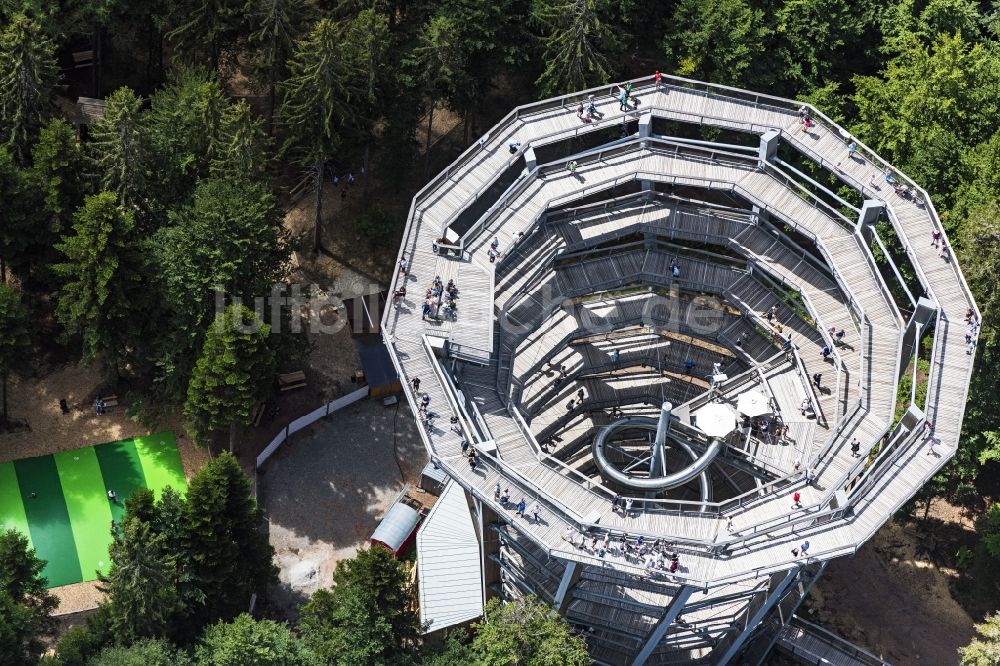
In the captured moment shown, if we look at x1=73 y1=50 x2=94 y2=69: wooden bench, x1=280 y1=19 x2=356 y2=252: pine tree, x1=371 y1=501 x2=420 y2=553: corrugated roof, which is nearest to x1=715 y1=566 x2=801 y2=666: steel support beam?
x1=371 y1=501 x2=420 y2=553: corrugated roof

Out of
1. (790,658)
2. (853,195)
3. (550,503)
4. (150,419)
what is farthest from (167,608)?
(853,195)

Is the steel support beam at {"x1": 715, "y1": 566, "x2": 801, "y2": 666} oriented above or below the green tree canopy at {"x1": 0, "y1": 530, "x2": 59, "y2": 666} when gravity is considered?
below

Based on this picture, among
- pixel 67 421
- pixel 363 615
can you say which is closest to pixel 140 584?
pixel 363 615

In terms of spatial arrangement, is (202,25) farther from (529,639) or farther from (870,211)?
(529,639)

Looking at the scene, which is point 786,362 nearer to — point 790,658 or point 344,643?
point 790,658

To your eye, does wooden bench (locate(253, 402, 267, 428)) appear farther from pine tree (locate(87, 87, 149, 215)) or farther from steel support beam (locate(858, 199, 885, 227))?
steel support beam (locate(858, 199, 885, 227))

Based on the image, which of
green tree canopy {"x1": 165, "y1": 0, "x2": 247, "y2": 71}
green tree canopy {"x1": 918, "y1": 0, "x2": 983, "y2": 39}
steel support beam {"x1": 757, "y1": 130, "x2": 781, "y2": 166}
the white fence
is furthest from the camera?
green tree canopy {"x1": 918, "y1": 0, "x2": 983, "y2": 39}

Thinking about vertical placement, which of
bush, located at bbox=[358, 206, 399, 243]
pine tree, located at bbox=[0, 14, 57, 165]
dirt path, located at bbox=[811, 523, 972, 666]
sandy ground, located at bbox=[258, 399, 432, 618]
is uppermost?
pine tree, located at bbox=[0, 14, 57, 165]

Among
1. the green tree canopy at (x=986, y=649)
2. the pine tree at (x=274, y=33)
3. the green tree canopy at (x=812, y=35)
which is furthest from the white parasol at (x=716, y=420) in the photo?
the pine tree at (x=274, y=33)
